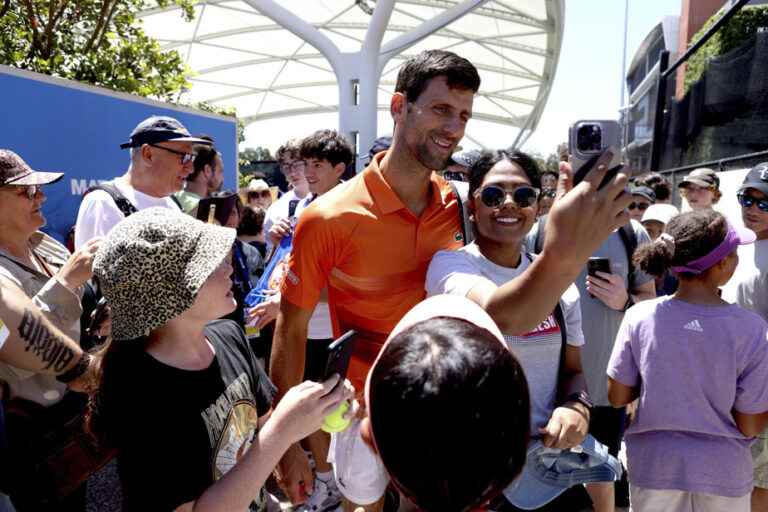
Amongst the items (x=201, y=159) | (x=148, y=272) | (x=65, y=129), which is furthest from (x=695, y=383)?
(x=65, y=129)

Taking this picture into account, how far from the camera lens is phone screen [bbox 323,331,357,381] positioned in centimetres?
148

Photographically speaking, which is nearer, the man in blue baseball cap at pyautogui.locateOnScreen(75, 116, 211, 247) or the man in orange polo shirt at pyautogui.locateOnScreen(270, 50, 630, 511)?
the man in orange polo shirt at pyautogui.locateOnScreen(270, 50, 630, 511)

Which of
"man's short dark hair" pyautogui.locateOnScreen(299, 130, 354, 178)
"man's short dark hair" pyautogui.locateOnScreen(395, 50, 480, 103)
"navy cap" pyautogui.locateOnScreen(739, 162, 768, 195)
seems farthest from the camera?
"man's short dark hair" pyautogui.locateOnScreen(299, 130, 354, 178)

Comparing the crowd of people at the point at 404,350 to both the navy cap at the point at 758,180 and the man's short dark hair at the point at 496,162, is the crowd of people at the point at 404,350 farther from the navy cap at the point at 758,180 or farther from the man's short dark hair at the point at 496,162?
the navy cap at the point at 758,180

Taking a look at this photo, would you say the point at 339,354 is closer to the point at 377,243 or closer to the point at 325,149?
the point at 377,243

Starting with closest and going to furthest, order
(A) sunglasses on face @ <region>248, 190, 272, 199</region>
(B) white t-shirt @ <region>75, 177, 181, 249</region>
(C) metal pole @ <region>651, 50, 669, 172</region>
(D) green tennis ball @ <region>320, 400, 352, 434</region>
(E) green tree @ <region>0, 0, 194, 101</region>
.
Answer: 1. (D) green tennis ball @ <region>320, 400, 352, 434</region>
2. (B) white t-shirt @ <region>75, 177, 181, 249</region>
3. (E) green tree @ <region>0, 0, 194, 101</region>
4. (A) sunglasses on face @ <region>248, 190, 272, 199</region>
5. (C) metal pole @ <region>651, 50, 669, 172</region>

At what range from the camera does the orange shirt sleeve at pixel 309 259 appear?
7.08ft

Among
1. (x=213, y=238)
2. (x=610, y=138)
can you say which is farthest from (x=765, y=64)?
(x=213, y=238)

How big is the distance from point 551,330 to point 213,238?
1.28 m

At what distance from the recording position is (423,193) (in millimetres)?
2281

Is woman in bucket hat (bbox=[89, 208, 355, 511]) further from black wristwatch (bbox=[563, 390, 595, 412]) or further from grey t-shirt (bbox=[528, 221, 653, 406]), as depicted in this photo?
grey t-shirt (bbox=[528, 221, 653, 406])

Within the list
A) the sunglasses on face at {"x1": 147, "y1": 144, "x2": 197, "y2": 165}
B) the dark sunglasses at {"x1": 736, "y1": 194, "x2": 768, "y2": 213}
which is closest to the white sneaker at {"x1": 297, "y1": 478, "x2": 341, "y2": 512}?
the sunglasses on face at {"x1": 147, "y1": 144, "x2": 197, "y2": 165}

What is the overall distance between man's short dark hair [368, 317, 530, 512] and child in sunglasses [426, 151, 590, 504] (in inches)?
29.7

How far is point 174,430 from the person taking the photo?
1599mm
